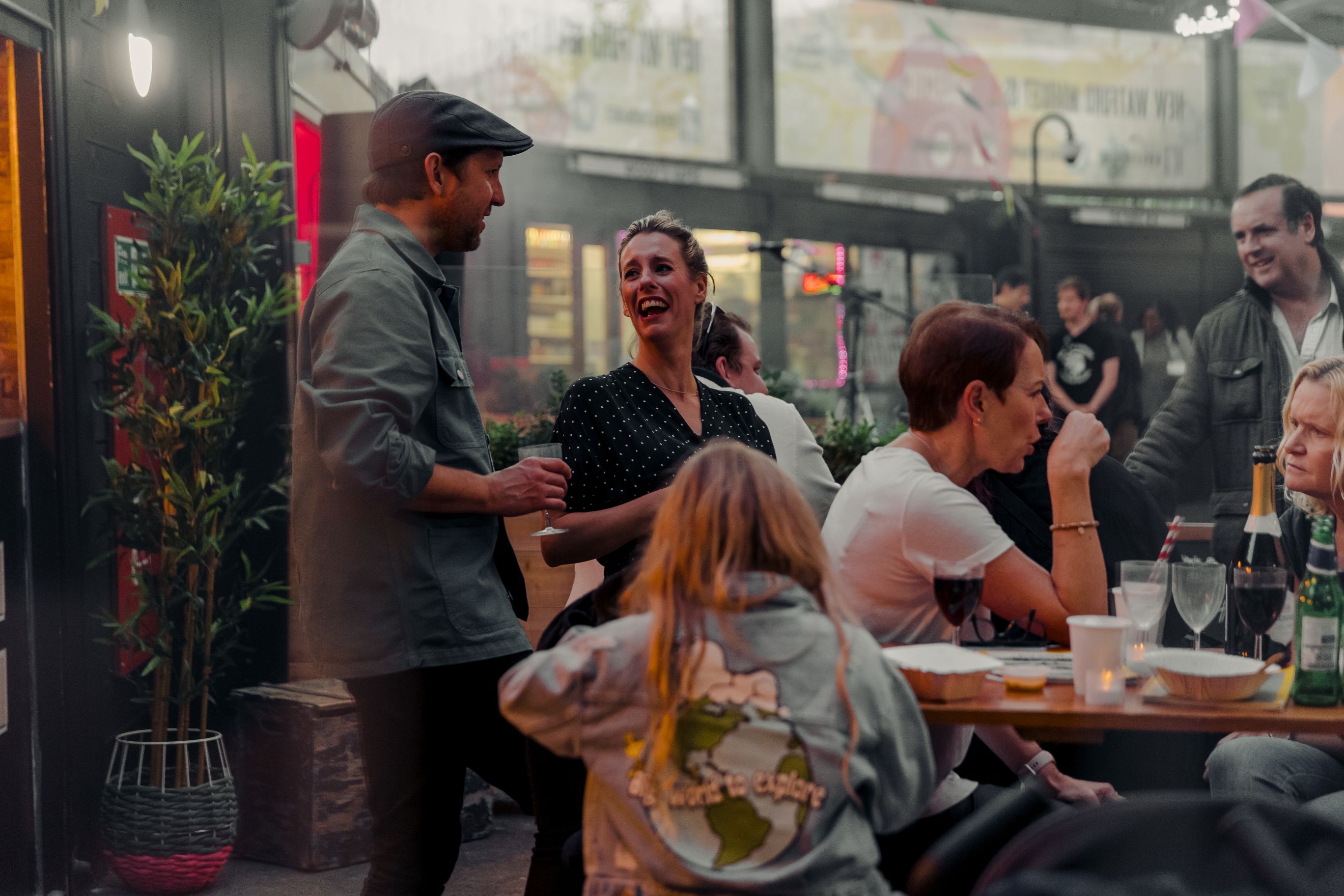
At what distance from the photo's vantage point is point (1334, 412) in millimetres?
2562

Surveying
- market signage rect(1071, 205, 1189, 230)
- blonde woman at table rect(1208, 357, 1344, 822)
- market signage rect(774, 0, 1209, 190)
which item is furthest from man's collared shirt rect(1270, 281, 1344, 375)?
market signage rect(1071, 205, 1189, 230)

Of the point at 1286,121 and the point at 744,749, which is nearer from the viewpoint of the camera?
the point at 744,749

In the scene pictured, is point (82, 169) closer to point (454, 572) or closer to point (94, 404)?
point (94, 404)

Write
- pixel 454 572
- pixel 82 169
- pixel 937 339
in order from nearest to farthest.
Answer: pixel 454 572 → pixel 937 339 → pixel 82 169

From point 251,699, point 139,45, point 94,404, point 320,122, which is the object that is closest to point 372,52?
point 320,122

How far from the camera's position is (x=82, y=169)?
3643 millimetres

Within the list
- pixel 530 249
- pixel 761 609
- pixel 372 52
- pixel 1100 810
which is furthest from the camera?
pixel 530 249

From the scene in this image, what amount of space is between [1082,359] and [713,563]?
23.2 feet

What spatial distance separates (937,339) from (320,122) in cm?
394

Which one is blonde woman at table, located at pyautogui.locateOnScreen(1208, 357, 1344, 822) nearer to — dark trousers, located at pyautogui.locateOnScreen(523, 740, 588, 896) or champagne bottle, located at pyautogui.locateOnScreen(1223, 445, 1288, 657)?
champagne bottle, located at pyautogui.locateOnScreen(1223, 445, 1288, 657)

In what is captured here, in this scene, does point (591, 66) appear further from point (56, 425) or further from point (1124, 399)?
point (56, 425)

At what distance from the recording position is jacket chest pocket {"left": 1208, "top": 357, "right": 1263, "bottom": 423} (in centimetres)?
385

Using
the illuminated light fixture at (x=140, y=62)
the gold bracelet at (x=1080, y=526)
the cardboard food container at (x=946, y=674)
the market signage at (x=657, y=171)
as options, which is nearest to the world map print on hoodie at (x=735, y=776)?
the cardboard food container at (x=946, y=674)


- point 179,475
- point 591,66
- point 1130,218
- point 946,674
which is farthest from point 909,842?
point 1130,218
